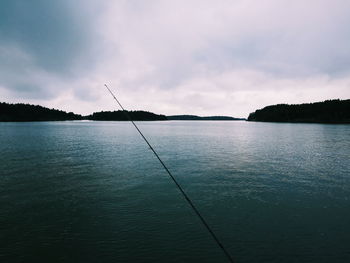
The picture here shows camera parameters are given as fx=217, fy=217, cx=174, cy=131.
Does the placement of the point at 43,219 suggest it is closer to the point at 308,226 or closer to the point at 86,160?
the point at 308,226

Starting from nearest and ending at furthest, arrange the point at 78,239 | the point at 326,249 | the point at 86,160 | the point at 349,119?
1. the point at 326,249
2. the point at 78,239
3. the point at 86,160
4. the point at 349,119

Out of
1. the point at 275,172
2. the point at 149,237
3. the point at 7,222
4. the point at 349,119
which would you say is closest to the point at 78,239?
the point at 149,237

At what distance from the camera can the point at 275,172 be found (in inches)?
937

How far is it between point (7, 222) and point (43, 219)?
1782mm

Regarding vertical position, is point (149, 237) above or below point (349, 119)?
below

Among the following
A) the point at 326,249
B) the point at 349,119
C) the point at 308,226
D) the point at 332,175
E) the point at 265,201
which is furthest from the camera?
the point at 349,119

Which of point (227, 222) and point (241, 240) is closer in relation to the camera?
point (241, 240)

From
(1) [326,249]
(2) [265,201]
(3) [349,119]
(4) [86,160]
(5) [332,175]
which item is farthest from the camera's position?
(3) [349,119]

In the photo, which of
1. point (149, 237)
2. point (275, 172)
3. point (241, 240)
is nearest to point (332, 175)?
point (275, 172)

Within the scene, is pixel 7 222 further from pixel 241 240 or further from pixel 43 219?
pixel 241 240

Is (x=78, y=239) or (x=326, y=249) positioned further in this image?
(x=78, y=239)

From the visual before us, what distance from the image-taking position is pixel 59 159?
1190 inches

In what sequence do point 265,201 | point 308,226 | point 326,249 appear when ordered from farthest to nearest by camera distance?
point 265,201 < point 308,226 < point 326,249

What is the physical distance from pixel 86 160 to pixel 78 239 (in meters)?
21.0
